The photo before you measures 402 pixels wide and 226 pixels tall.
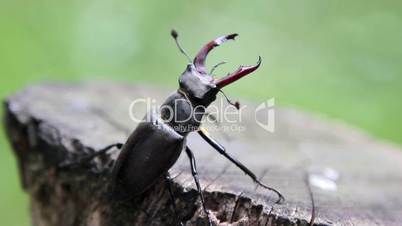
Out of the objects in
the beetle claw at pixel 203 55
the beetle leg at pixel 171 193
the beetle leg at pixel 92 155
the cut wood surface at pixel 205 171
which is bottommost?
the cut wood surface at pixel 205 171

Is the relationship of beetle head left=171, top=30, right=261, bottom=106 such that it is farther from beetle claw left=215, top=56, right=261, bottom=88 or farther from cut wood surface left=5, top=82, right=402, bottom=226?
cut wood surface left=5, top=82, right=402, bottom=226

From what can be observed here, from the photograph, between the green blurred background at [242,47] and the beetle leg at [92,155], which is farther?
the green blurred background at [242,47]

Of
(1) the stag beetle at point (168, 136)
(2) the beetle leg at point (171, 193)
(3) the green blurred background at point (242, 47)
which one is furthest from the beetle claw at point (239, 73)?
(3) the green blurred background at point (242, 47)

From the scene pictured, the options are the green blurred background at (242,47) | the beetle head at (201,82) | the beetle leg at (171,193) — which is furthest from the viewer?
the green blurred background at (242,47)

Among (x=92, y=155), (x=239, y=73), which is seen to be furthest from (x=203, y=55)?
(x=92, y=155)

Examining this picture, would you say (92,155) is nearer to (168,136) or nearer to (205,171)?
(168,136)

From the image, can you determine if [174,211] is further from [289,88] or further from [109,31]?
[109,31]

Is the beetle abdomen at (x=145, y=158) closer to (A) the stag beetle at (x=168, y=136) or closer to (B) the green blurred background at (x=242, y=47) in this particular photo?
(A) the stag beetle at (x=168, y=136)
